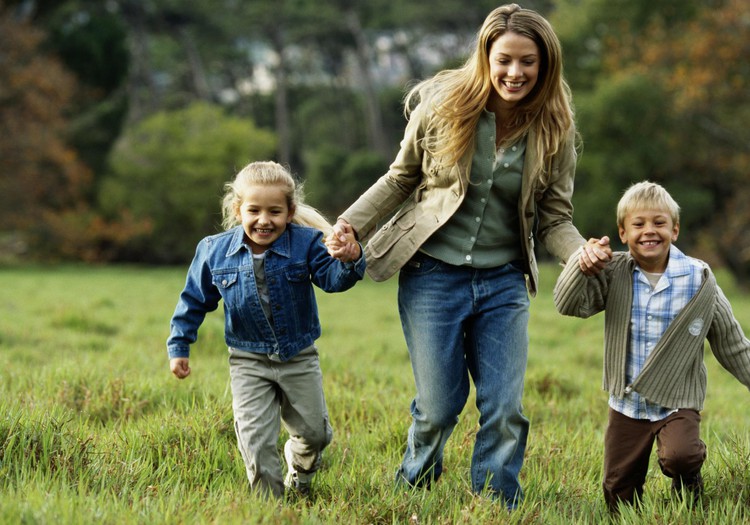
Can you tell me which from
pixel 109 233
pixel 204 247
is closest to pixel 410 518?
pixel 204 247

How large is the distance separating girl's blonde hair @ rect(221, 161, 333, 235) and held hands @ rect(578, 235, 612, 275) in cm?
109

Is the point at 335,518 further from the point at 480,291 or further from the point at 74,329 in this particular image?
the point at 74,329

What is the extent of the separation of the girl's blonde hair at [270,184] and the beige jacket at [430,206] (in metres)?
0.17

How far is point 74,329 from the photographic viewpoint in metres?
8.91

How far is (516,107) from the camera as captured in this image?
380 centimetres

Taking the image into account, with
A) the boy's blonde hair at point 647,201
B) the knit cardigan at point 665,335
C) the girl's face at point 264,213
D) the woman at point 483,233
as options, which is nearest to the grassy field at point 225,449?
the woman at point 483,233

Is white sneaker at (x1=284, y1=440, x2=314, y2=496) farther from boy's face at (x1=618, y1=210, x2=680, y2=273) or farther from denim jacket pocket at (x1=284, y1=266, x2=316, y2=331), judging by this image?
boy's face at (x1=618, y1=210, x2=680, y2=273)

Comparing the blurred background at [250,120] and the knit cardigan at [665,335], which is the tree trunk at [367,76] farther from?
the knit cardigan at [665,335]

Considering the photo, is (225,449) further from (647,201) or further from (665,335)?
(647,201)

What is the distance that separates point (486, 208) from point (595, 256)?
0.59 meters

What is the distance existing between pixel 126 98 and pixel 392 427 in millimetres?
25605

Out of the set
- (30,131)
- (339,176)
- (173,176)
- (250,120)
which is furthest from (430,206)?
(339,176)

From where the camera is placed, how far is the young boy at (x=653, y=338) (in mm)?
3459

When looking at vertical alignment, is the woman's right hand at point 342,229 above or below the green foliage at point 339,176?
below
